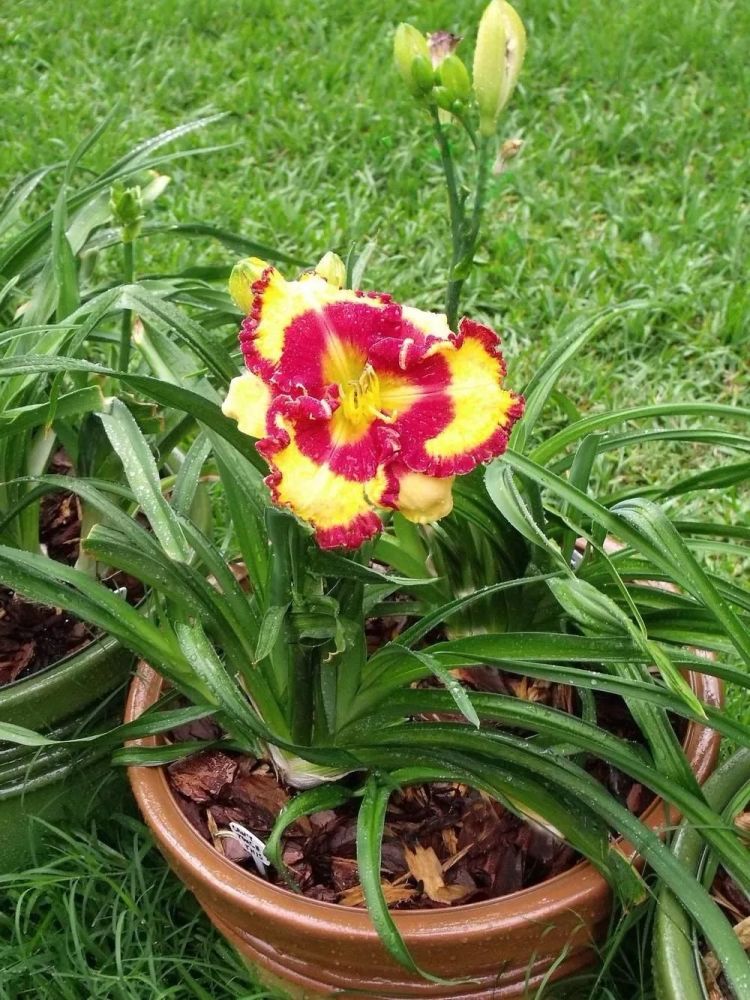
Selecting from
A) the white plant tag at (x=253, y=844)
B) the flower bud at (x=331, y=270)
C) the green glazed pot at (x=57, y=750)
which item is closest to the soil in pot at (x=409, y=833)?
the white plant tag at (x=253, y=844)

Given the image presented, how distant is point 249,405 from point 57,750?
0.70 metres

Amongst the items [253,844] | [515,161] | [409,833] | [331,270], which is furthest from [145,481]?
[515,161]

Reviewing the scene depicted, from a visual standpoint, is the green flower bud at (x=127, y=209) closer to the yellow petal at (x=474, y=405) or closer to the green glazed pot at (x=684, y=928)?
the yellow petal at (x=474, y=405)

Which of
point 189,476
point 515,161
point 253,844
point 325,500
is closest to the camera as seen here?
point 325,500

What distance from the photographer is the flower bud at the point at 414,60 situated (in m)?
1.11

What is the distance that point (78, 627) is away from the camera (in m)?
1.55

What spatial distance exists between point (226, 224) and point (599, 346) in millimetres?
914

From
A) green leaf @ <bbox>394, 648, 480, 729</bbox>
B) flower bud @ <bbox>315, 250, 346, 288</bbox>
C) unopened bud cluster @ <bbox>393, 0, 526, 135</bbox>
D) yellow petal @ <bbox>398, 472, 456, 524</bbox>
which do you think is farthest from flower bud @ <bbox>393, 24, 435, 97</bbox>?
green leaf @ <bbox>394, 648, 480, 729</bbox>

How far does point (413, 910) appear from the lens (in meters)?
1.16

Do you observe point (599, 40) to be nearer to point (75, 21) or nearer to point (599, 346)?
point (599, 346)

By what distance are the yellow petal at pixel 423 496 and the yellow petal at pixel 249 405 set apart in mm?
127

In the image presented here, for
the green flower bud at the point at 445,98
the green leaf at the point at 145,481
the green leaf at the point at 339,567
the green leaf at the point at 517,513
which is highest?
the green flower bud at the point at 445,98

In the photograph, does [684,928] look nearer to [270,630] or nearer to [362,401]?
[270,630]

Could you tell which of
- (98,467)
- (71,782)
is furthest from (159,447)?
(71,782)
